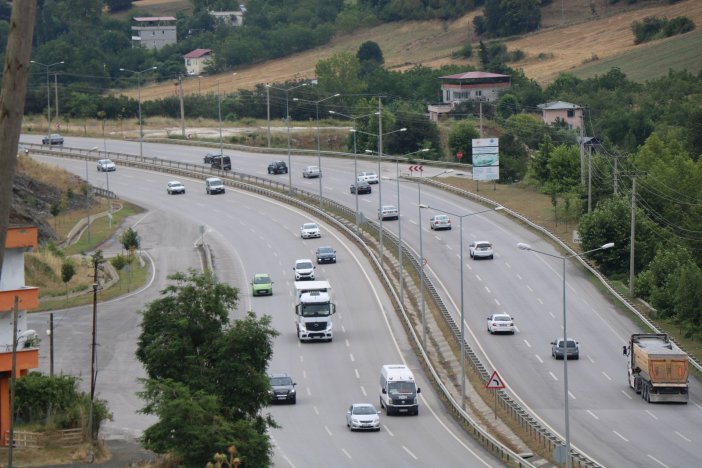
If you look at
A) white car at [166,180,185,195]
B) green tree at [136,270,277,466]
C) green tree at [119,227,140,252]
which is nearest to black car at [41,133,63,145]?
white car at [166,180,185,195]

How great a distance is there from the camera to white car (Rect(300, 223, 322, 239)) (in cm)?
9756

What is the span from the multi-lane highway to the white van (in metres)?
0.75

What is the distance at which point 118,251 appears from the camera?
9669 cm

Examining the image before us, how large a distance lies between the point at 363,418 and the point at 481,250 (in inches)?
1523

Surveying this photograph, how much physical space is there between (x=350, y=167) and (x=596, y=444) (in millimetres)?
81811

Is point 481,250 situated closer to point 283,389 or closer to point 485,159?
point 485,159

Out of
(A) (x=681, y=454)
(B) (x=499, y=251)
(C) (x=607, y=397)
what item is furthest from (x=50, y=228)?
(A) (x=681, y=454)

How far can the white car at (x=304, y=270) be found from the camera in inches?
3312

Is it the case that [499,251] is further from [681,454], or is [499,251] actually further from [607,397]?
[681,454]

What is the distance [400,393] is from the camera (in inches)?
2212

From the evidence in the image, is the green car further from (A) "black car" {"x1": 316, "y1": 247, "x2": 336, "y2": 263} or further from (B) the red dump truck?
(B) the red dump truck

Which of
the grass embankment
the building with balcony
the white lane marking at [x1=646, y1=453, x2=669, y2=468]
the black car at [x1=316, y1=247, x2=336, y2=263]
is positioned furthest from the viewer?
the black car at [x1=316, y1=247, x2=336, y2=263]

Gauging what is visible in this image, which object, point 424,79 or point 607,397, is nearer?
point 607,397

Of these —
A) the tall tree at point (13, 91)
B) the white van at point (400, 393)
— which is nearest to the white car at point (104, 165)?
the white van at point (400, 393)
